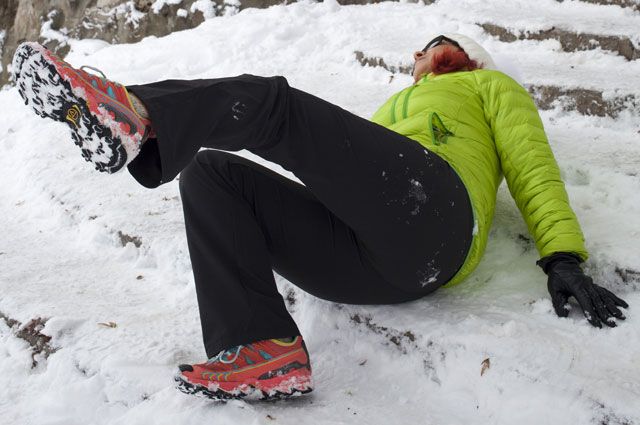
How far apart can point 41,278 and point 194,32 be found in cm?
333

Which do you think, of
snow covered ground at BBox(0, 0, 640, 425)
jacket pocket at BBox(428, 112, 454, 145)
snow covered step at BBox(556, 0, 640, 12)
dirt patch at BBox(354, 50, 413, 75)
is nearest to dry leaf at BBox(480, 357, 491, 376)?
snow covered ground at BBox(0, 0, 640, 425)

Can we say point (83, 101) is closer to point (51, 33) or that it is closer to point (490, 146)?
point (490, 146)

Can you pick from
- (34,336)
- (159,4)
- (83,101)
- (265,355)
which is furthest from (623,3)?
(159,4)

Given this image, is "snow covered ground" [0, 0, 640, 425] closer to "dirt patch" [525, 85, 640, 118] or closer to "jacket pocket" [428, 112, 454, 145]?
"dirt patch" [525, 85, 640, 118]

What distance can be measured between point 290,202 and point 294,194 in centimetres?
3

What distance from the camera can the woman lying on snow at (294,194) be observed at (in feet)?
4.48

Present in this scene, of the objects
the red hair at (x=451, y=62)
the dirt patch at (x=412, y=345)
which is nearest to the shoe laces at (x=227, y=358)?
the dirt patch at (x=412, y=345)

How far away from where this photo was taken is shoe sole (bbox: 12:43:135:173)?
1309 millimetres

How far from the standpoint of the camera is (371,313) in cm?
197

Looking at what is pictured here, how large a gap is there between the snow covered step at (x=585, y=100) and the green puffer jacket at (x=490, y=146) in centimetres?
99

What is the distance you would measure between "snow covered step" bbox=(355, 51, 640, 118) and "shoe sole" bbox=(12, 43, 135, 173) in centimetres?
239

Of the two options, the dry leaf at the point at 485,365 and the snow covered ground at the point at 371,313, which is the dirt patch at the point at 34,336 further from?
the dry leaf at the point at 485,365

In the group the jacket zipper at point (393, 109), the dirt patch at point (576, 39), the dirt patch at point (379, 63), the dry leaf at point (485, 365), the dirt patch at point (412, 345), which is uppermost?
the jacket zipper at point (393, 109)

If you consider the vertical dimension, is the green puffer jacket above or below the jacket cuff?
above
